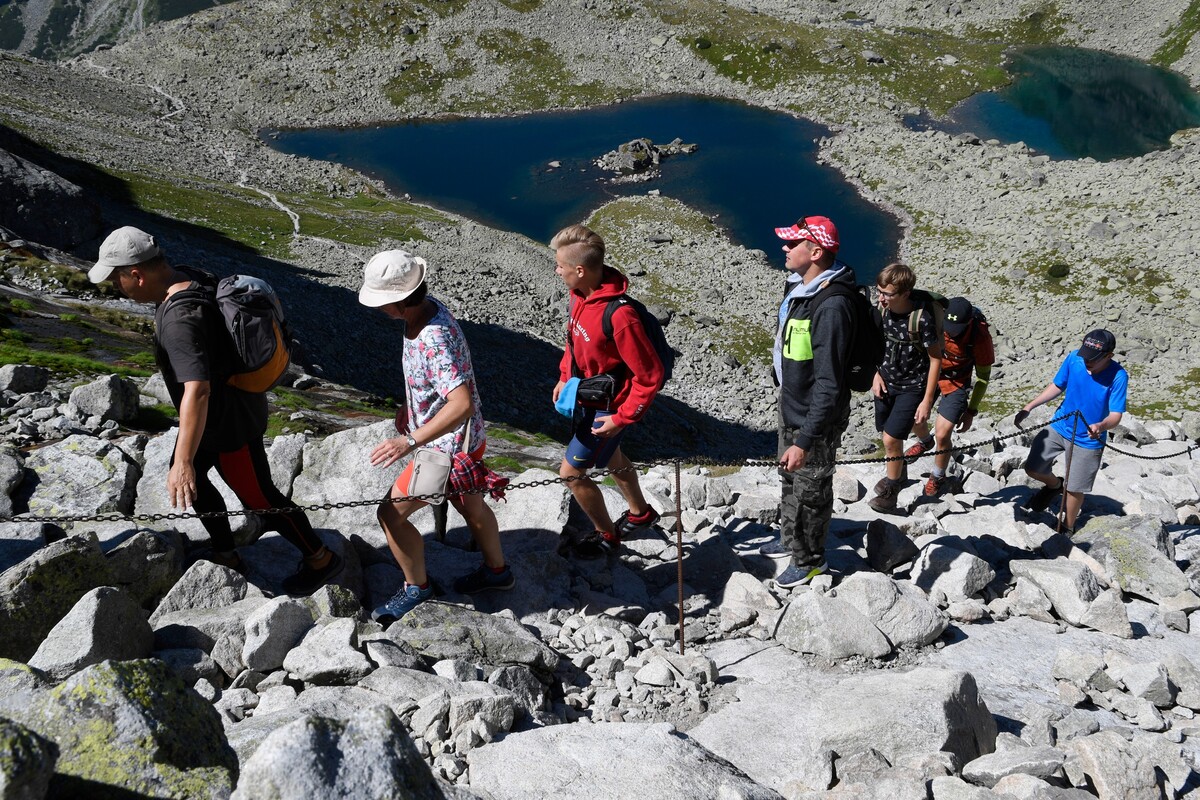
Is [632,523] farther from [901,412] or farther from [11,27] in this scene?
[11,27]

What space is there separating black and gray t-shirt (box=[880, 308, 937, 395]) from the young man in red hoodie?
3.43 meters

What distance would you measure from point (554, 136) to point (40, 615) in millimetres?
75250

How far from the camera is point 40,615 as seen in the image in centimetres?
651

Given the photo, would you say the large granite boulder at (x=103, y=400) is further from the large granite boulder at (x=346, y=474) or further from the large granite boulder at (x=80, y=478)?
the large granite boulder at (x=346, y=474)

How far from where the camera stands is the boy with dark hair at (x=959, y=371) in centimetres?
1022

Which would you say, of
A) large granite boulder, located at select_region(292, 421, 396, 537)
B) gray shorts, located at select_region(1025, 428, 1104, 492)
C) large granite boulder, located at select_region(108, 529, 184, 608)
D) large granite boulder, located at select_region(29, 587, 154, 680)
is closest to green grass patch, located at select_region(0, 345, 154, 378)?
large granite boulder, located at select_region(292, 421, 396, 537)

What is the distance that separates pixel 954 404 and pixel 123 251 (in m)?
9.14

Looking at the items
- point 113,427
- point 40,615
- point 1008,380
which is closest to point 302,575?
point 40,615

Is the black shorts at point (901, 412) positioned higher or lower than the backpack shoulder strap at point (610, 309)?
lower

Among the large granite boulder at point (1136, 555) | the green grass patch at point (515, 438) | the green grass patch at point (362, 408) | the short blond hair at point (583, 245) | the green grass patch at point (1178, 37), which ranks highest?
the green grass patch at point (1178, 37)

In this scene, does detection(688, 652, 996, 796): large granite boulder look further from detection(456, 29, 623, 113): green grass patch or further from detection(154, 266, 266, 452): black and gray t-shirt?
detection(456, 29, 623, 113): green grass patch

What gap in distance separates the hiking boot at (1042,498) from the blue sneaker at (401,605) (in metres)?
7.86

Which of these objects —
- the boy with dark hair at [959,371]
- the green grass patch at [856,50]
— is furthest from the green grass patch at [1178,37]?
the boy with dark hair at [959,371]

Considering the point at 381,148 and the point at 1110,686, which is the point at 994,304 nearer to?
the point at 1110,686
